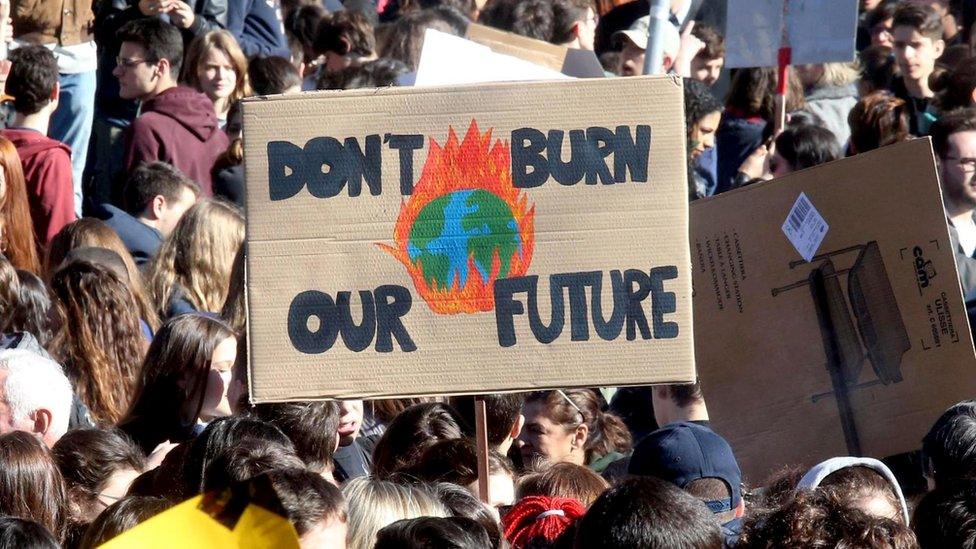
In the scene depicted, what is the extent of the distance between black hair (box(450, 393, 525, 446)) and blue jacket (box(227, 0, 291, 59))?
222 inches

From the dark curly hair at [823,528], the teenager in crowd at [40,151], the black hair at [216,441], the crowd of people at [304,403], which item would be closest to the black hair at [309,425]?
the crowd of people at [304,403]

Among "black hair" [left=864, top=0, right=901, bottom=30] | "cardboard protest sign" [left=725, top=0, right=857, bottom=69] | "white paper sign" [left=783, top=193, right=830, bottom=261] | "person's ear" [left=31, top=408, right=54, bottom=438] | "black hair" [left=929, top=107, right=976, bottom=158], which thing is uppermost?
"black hair" [left=864, top=0, right=901, bottom=30]

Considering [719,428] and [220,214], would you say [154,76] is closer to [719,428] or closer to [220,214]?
[220,214]

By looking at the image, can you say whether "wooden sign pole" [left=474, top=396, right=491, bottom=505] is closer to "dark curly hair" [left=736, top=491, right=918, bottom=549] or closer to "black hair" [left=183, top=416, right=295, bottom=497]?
"black hair" [left=183, top=416, right=295, bottom=497]

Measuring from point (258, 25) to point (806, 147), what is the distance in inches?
171

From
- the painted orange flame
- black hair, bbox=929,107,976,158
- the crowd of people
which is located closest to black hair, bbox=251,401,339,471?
the crowd of people

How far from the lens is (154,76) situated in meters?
8.10

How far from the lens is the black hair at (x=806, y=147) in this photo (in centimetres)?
696

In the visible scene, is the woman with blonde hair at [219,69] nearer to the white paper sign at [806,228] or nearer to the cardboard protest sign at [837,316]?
the cardboard protest sign at [837,316]

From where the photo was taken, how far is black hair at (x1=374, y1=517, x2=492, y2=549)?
2887 mm

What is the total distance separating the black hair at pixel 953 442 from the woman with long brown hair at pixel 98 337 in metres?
2.70

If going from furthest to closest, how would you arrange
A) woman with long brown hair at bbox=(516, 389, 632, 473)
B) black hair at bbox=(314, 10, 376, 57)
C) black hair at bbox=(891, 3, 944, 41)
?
black hair at bbox=(314, 10, 376, 57) < black hair at bbox=(891, 3, 944, 41) < woman with long brown hair at bbox=(516, 389, 632, 473)

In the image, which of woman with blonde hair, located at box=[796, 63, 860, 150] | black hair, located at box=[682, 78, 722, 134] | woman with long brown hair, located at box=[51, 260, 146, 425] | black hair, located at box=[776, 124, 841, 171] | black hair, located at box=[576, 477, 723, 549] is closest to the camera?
black hair, located at box=[576, 477, 723, 549]

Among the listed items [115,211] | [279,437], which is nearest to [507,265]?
[279,437]
